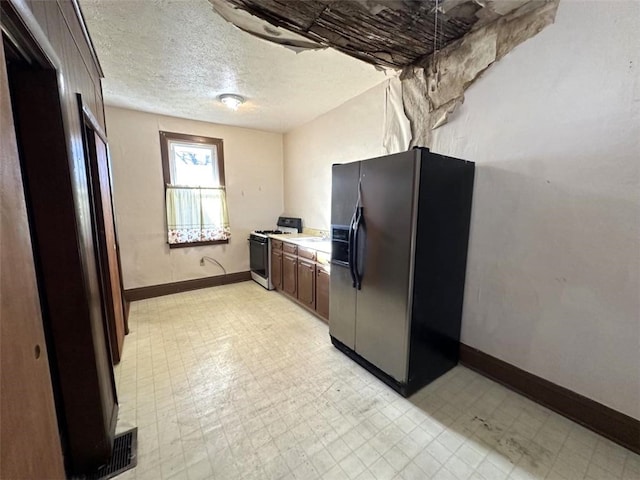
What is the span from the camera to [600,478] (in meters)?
1.40

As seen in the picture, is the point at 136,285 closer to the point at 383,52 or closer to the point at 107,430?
the point at 107,430

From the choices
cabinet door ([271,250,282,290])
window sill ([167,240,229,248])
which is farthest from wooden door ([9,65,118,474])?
window sill ([167,240,229,248])

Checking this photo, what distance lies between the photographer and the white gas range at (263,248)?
4186 millimetres

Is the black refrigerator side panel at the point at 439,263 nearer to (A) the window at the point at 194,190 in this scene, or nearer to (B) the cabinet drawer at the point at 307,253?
(B) the cabinet drawer at the point at 307,253

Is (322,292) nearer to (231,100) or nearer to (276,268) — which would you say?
(276,268)

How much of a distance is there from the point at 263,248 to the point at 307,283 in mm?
1258

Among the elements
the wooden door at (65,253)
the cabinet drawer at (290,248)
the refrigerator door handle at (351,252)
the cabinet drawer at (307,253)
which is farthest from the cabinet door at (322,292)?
the wooden door at (65,253)

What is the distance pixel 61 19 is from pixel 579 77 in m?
3.00

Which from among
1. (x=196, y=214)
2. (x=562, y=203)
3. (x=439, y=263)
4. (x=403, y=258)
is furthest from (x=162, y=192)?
(x=562, y=203)

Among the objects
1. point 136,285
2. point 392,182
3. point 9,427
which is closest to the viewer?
point 9,427

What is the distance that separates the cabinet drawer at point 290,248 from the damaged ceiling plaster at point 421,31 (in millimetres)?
1935

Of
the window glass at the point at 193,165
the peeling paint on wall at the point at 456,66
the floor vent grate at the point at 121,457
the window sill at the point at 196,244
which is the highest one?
the peeling paint on wall at the point at 456,66

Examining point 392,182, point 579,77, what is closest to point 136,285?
point 392,182

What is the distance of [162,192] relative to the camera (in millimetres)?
3889
